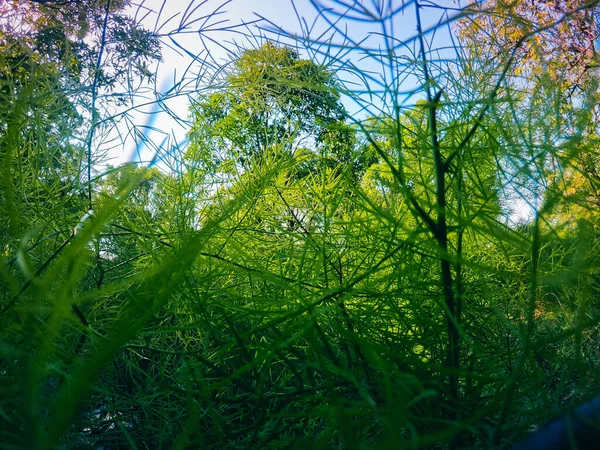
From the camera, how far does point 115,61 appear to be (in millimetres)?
387

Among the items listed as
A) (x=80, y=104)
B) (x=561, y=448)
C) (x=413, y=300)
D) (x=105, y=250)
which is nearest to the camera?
(x=561, y=448)

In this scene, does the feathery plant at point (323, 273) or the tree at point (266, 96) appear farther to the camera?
the tree at point (266, 96)

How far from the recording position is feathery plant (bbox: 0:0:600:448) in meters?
0.15

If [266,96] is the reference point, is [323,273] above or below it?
below

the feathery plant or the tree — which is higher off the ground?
the tree

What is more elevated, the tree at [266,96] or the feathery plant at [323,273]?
the tree at [266,96]

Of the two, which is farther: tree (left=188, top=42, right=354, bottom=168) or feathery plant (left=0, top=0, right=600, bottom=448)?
tree (left=188, top=42, right=354, bottom=168)

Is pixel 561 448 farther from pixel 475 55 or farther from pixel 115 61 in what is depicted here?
pixel 115 61

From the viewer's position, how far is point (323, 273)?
0.29m

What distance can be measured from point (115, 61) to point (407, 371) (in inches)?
14.3

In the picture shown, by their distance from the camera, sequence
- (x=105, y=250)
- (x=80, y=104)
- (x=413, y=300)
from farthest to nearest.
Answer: (x=105, y=250) < (x=80, y=104) < (x=413, y=300)

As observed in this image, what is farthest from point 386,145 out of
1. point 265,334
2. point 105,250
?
point 105,250

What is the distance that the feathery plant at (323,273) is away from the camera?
15 centimetres

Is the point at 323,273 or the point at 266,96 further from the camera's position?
the point at 266,96
